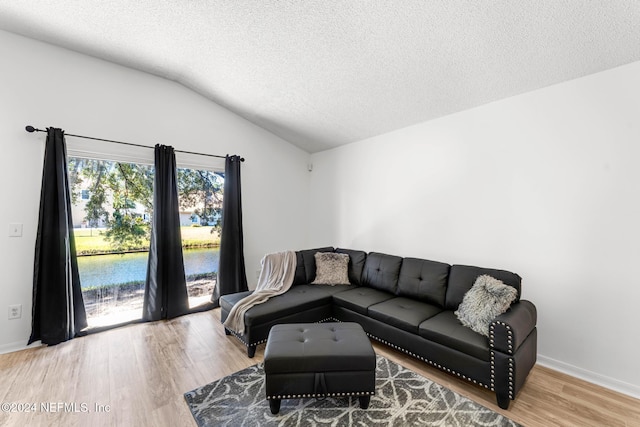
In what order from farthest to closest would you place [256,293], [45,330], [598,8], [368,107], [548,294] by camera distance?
[368,107], [256,293], [45,330], [548,294], [598,8]

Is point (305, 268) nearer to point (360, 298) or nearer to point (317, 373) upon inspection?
point (360, 298)

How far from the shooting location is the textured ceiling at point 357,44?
1909mm

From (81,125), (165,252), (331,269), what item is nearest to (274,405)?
(331,269)

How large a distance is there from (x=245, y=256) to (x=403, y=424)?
3131 mm

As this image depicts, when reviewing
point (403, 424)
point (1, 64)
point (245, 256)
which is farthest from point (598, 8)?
point (1, 64)

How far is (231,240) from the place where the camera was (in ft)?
13.0

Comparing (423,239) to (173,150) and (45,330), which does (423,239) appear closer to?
(173,150)

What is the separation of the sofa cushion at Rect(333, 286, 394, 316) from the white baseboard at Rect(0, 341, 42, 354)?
3.09 m

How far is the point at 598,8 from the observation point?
1718mm

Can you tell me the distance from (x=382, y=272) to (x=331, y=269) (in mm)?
700

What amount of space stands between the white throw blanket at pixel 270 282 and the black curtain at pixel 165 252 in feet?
3.47

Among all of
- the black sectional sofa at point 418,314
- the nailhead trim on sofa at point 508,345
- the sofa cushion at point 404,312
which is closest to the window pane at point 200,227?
the black sectional sofa at point 418,314

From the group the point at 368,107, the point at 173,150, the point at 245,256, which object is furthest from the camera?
the point at 245,256

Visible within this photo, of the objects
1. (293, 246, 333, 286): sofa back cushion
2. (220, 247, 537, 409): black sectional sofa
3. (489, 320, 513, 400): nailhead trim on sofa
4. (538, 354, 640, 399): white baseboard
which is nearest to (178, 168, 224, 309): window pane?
(220, 247, 537, 409): black sectional sofa
